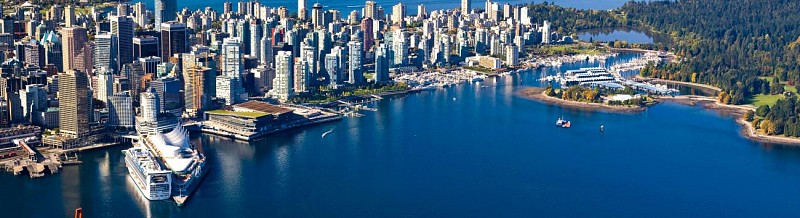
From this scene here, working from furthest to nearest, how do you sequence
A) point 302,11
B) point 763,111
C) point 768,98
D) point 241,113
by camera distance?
point 302,11
point 768,98
point 763,111
point 241,113

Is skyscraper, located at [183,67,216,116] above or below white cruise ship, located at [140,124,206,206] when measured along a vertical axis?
above

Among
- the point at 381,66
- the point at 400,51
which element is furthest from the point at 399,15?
the point at 381,66

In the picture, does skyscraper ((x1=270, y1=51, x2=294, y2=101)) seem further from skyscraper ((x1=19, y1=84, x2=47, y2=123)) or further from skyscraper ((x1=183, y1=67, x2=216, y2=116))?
skyscraper ((x1=19, y1=84, x2=47, y2=123))

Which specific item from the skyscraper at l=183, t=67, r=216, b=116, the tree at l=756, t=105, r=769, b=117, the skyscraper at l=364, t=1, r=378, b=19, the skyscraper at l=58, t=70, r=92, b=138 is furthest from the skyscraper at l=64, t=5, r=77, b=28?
the tree at l=756, t=105, r=769, b=117

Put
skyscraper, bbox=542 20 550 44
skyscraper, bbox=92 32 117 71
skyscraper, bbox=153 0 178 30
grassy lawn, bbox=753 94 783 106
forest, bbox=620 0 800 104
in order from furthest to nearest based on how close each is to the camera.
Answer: skyscraper, bbox=542 20 550 44 → skyscraper, bbox=153 0 178 30 → forest, bbox=620 0 800 104 → skyscraper, bbox=92 32 117 71 → grassy lawn, bbox=753 94 783 106

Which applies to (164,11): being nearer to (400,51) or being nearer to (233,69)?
(400,51)

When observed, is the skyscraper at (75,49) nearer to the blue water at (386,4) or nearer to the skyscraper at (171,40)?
the skyscraper at (171,40)
